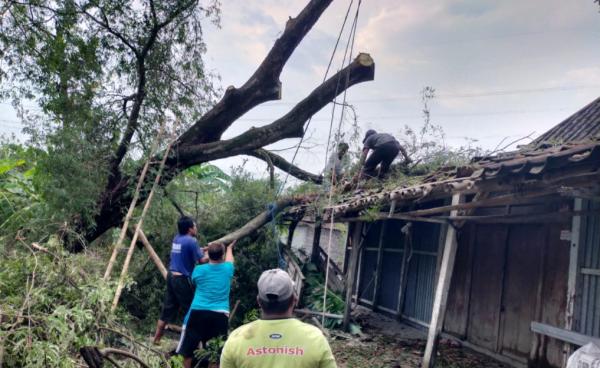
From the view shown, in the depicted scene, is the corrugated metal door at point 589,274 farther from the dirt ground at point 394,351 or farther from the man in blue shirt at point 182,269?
the man in blue shirt at point 182,269

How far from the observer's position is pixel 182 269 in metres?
6.36

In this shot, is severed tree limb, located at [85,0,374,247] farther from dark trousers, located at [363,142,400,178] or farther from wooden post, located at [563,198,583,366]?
wooden post, located at [563,198,583,366]

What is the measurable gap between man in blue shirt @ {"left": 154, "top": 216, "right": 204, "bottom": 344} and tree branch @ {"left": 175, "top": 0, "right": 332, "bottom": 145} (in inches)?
71.7

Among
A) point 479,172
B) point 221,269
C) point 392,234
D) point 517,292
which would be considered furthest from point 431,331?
point 392,234

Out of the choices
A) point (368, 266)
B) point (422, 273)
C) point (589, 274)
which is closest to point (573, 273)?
point (589, 274)

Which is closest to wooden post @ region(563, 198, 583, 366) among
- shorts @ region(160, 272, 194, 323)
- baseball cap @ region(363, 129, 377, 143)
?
baseball cap @ region(363, 129, 377, 143)

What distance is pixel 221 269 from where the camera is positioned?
5418 millimetres

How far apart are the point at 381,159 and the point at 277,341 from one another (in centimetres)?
687

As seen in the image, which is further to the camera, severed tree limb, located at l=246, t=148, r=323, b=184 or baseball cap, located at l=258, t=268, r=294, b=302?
severed tree limb, located at l=246, t=148, r=323, b=184

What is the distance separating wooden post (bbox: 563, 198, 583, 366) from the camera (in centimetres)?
531

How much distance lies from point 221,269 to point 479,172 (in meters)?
2.95

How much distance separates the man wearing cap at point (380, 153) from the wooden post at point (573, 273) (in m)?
3.44

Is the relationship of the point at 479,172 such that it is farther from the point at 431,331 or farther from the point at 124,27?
the point at 124,27

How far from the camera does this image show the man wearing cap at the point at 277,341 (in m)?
2.09
